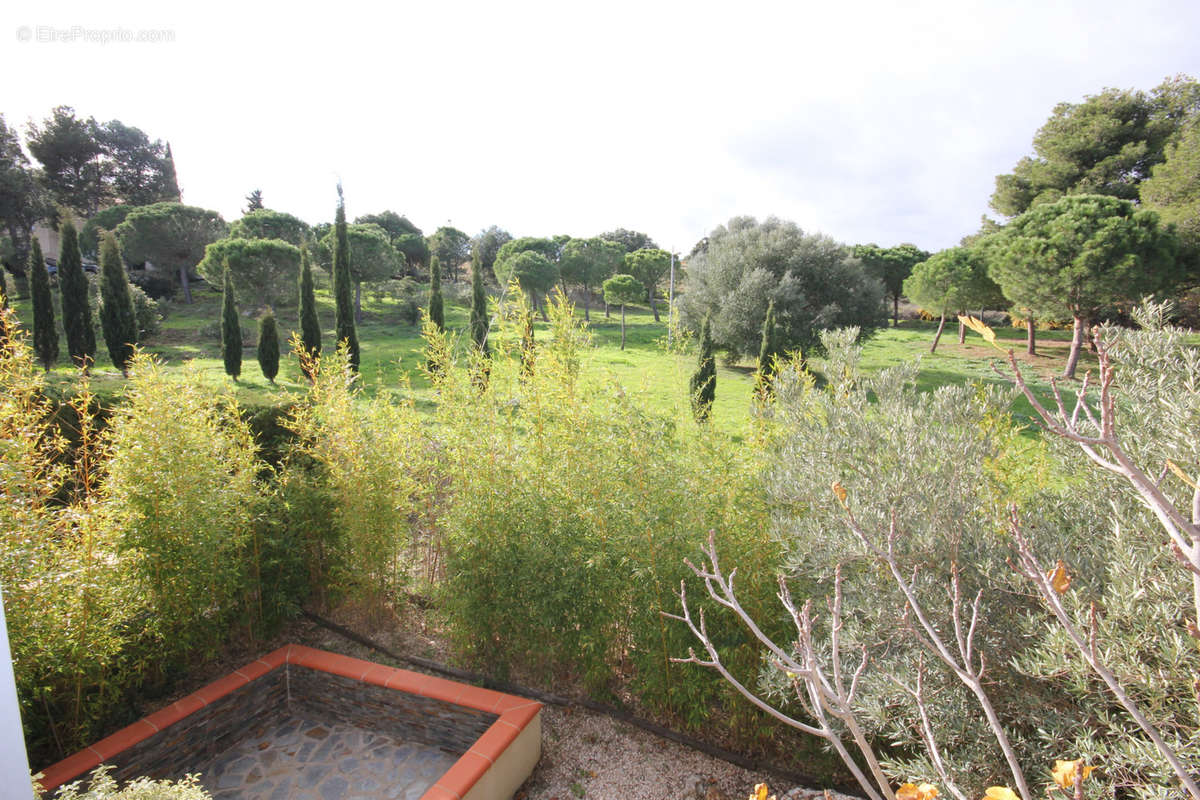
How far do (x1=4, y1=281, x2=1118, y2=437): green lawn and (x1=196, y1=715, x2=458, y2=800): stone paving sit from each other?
566 cm

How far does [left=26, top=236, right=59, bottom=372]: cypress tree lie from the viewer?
35.7 feet

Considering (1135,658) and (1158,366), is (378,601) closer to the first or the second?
(1135,658)

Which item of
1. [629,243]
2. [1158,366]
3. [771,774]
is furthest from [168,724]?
[629,243]

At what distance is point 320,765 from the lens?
2.88 m

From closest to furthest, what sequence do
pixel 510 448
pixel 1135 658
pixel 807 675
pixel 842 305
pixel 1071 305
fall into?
pixel 807 675, pixel 1135 658, pixel 510 448, pixel 1071 305, pixel 842 305

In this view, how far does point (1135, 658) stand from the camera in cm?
140

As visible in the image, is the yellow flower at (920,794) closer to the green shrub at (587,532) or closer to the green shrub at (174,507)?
the green shrub at (587,532)

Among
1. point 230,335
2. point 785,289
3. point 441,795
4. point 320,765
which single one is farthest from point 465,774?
point 785,289

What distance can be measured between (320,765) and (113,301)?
473 inches

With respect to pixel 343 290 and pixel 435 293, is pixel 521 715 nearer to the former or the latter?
pixel 435 293

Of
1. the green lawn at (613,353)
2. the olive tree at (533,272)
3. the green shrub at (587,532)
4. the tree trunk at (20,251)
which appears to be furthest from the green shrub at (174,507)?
the tree trunk at (20,251)

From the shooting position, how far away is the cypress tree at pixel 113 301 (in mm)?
10898

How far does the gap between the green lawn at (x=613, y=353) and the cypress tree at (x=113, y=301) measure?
1.95 feet

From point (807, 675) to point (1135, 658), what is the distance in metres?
1.04
